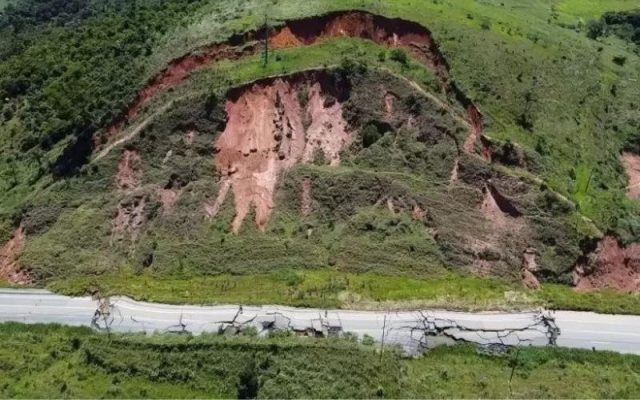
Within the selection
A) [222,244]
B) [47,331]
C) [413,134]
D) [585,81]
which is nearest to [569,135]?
[585,81]

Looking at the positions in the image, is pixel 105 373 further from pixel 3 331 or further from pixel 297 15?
pixel 297 15

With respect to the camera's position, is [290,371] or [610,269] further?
[610,269]

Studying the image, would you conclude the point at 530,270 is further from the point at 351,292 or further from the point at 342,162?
the point at 342,162

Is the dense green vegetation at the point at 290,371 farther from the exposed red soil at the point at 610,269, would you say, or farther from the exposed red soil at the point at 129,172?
the exposed red soil at the point at 129,172

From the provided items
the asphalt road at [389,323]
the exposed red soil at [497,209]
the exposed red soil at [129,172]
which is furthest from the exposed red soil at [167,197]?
the exposed red soil at [497,209]

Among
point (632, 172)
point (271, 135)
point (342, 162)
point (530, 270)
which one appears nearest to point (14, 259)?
point (271, 135)

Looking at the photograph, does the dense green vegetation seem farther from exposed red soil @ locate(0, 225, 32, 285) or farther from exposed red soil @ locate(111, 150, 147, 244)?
exposed red soil @ locate(111, 150, 147, 244)
